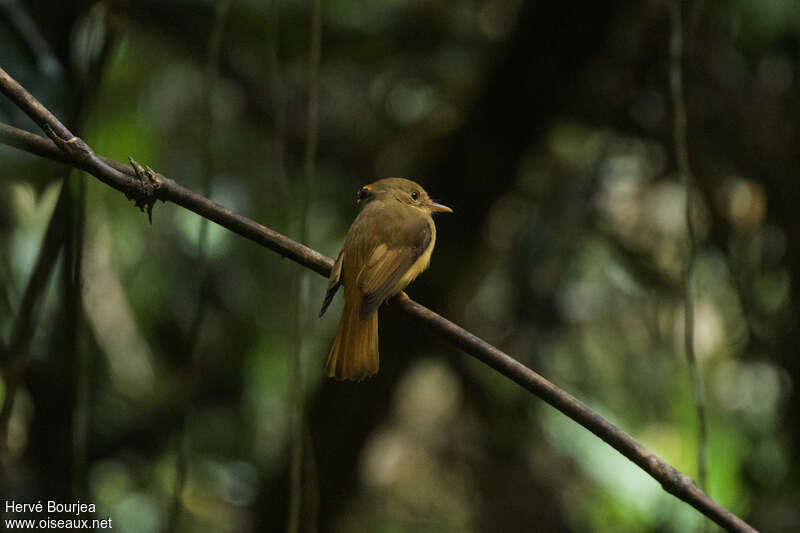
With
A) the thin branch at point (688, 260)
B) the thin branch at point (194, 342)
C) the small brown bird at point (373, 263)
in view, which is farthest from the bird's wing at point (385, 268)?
the thin branch at point (688, 260)

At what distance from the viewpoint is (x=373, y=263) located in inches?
93.1

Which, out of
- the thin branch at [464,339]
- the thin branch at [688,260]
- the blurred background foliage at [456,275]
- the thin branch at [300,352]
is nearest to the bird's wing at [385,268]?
the thin branch at [300,352]

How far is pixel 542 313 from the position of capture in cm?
411

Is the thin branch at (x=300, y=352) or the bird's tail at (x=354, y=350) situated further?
the bird's tail at (x=354, y=350)

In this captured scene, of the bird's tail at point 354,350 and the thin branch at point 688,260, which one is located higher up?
the thin branch at point 688,260

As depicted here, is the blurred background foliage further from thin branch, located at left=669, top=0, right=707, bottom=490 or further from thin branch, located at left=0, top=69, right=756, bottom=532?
thin branch, located at left=0, top=69, right=756, bottom=532

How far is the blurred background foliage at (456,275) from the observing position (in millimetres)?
3615

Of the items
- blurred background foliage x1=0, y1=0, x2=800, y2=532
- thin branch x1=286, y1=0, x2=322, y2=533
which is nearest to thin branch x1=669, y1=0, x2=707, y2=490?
thin branch x1=286, y1=0, x2=322, y2=533

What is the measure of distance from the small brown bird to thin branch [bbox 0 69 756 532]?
415mm

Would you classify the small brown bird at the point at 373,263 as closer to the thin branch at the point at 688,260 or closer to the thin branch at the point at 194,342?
the thin branch at the point at 194,342

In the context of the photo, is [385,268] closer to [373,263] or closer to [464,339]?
[373,263]

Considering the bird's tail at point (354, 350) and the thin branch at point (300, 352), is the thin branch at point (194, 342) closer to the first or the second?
the thin branch at point (300, 352)

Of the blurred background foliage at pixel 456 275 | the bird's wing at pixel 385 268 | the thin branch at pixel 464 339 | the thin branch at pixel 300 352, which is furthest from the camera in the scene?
the blurred background foliage at pixel 456 275

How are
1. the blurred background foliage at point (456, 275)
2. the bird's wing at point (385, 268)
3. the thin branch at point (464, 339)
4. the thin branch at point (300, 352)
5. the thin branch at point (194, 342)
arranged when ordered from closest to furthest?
the thin branch at point (464, 339)
the thin branch at point (300, 352)
the thin branch at point (194, 342)
the bird's wing at point (385, 268)
the blurred background foliage at point (456, 275)
